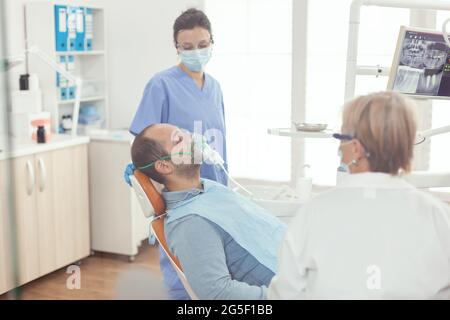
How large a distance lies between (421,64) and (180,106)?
632 mm

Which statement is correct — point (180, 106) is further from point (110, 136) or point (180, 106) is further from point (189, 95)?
point (110, 136)

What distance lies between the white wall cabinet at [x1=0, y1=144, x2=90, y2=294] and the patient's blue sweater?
4.26ft

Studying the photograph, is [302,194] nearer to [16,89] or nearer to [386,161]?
[386,161]

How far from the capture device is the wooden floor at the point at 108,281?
1.00 meters

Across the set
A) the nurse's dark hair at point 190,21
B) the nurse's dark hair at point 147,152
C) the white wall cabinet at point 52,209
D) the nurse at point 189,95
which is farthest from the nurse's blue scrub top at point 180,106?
the white wall cabinet at point 52,209

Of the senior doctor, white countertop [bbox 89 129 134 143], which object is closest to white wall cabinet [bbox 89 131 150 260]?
white countertop [bbox 89 129 134 143]

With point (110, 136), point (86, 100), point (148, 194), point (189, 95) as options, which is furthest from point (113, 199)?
point (148, 194)

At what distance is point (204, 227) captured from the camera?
3.60 feet

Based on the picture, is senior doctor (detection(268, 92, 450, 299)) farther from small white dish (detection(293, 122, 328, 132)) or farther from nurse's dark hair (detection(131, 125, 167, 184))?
small white dish (detection(293, 122, 328, 132))

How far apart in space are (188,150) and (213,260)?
0.23 meters

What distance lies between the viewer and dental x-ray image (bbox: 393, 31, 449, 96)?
135 cm

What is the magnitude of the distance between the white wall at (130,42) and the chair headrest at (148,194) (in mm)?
1364
